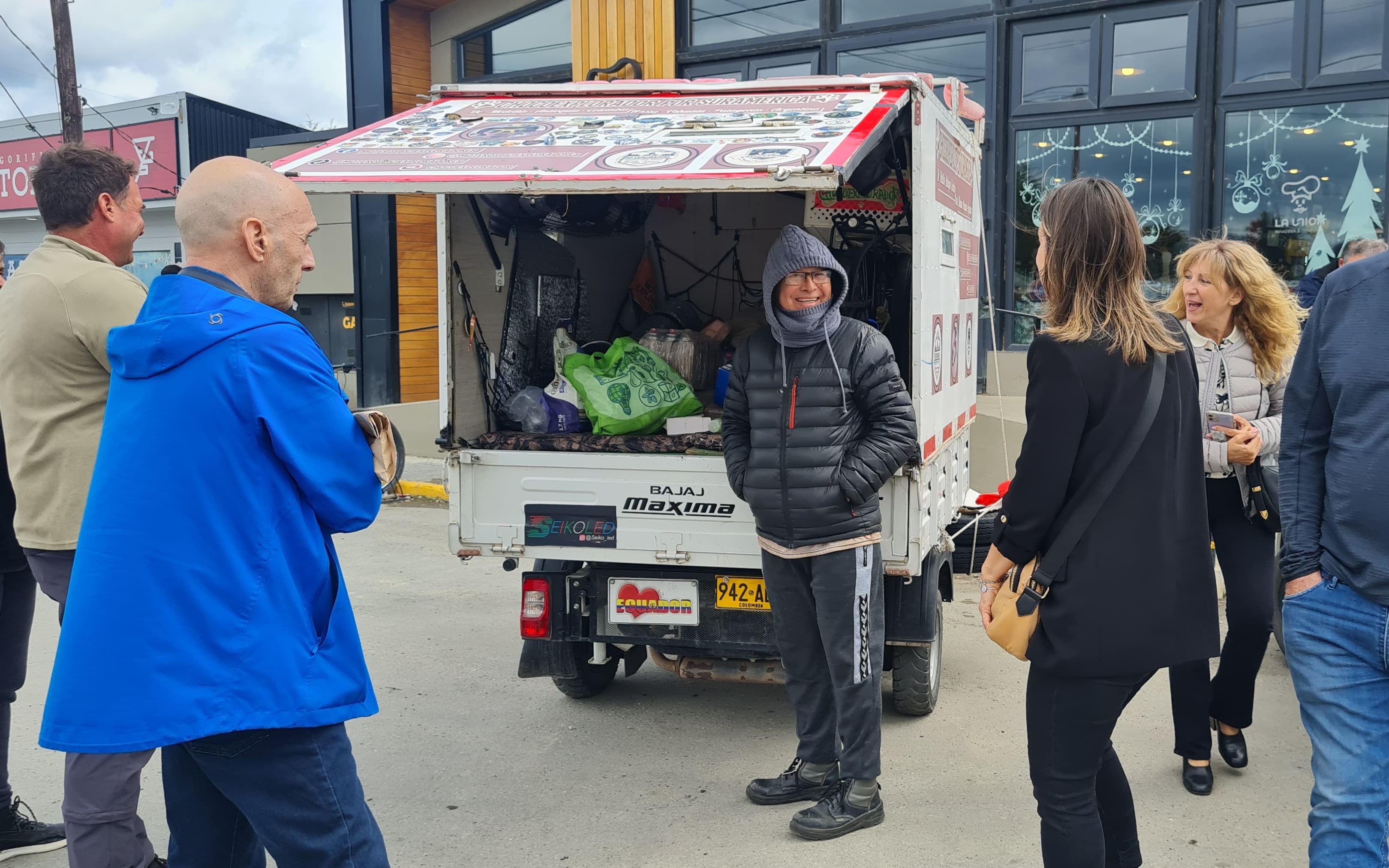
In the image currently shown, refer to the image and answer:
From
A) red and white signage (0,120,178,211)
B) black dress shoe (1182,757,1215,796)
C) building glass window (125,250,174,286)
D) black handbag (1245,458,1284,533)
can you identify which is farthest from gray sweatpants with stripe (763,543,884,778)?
building glass window (125,250,174,286)

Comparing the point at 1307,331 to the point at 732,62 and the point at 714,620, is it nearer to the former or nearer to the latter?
the point at 714,620

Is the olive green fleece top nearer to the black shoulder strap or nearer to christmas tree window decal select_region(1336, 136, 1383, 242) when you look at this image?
the black shoulder strap

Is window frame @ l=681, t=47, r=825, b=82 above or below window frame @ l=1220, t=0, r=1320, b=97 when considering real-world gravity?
above

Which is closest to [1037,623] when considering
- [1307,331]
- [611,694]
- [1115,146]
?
[1307,331]

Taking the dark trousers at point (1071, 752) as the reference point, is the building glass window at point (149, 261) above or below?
above

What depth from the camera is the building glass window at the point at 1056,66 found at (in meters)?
9.27

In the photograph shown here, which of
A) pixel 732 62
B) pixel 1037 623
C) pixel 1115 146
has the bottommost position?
pixel 1037 623

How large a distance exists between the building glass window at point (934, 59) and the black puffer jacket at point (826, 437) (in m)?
6.31

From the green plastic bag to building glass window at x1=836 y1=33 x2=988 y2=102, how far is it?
18.1 feet

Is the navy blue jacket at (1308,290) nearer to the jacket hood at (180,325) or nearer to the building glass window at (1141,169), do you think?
the building glass window at (1141,169)

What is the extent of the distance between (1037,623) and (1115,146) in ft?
25.2

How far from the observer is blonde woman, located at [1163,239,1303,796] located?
4.02 m

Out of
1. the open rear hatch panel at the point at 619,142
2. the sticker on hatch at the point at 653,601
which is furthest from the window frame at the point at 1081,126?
the sticker on hatch at the point at 653,601

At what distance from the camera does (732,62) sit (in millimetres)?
10867
